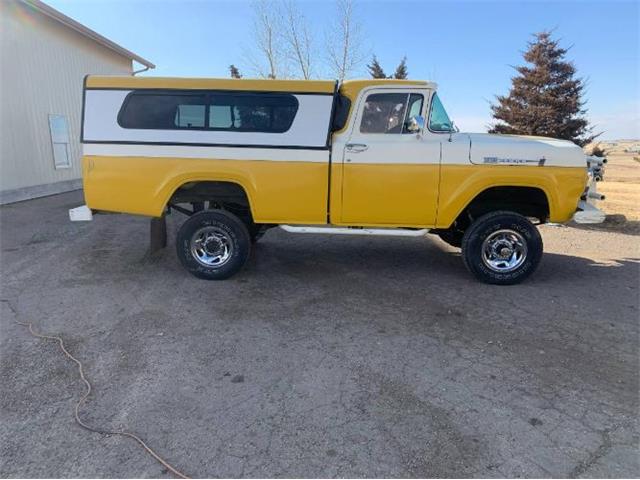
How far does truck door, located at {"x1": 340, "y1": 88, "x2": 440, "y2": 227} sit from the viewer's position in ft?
17.9

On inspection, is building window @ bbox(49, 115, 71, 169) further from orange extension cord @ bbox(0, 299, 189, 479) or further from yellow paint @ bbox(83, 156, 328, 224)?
orange extension cord @ bbox(0, 299, 189, 479)

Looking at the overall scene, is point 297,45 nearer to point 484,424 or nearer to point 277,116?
point 277,116

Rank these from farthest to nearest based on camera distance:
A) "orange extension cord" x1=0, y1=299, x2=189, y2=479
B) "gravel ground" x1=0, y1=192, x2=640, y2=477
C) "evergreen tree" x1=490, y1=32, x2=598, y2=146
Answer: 1. "evergreen tree" x1=490, y1=32, x2=598, y2=146
2. "gravel ground" x1=0, y1=192, x2=640, y2=477
3. "orange extension cord" x1=0, y1=299, x2=189, y2=479

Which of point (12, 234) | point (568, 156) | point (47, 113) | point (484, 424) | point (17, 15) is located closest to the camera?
point (484, 424)

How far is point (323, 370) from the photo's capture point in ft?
12.0

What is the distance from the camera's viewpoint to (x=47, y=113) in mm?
12453

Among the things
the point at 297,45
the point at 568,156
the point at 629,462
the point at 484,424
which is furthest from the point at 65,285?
the point at 297,45

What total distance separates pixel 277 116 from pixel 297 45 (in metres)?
15.7

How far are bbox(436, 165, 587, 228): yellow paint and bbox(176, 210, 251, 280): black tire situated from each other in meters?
2.51

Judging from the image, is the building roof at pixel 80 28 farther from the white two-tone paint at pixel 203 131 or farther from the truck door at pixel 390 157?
the truck door at pixel 390 157

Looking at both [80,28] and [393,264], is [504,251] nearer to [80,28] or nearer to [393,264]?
[393,264]

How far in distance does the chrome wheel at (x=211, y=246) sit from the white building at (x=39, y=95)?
770cm

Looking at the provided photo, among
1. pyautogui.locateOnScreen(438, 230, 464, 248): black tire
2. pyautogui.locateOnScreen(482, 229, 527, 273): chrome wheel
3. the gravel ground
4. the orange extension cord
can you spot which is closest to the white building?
the gravel ground

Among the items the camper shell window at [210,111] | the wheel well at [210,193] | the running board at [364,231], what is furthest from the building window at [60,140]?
the running board at [364,231]
